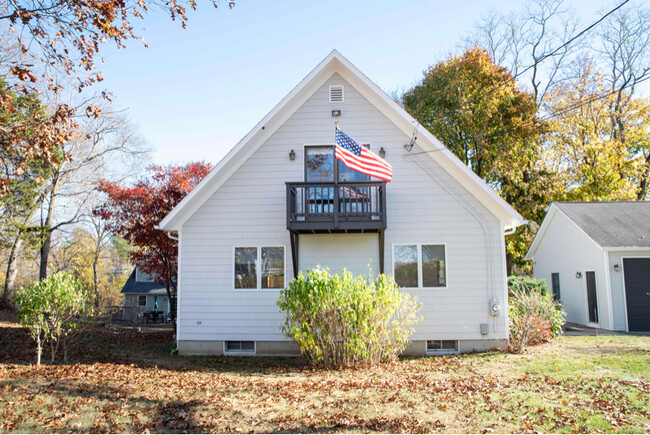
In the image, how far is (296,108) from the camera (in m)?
12.3

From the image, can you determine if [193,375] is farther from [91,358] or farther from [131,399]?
[91,358]

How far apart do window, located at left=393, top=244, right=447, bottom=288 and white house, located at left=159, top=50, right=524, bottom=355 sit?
0.08 ft

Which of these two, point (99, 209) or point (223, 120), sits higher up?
point (223, 120)

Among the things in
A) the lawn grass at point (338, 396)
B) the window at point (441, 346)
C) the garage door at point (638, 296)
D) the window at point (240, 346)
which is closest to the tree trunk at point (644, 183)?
the garage door at point (638, 296)

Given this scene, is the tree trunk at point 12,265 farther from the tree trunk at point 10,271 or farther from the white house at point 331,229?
the white house at point 331,229

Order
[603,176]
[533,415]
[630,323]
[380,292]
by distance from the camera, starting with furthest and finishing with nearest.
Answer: [603,176]
[630,323]
[380,292]
[533,415]

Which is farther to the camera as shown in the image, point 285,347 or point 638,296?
point 638,296

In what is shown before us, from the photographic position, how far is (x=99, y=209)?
14898 mm

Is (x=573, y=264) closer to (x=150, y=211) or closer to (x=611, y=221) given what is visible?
(x=611, y=221)

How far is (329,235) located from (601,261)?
34.3 feet

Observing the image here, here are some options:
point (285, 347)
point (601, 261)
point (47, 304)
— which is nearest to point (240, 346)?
point (285, 347)

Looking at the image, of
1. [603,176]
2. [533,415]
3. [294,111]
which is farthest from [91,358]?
[603,176]

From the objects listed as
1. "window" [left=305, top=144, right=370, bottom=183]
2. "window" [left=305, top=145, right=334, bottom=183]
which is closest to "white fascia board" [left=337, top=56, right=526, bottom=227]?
"window" [left=305, top=144, right=370, bottom=183]

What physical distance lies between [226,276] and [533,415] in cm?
802
